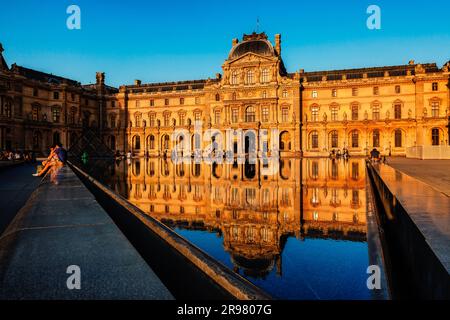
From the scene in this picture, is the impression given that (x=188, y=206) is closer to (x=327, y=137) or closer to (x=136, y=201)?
(x=136, y=201)

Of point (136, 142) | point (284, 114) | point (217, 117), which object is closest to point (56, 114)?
point (136, 142)

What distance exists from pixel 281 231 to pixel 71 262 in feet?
18.0

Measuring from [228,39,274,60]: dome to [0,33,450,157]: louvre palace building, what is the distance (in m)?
0.17

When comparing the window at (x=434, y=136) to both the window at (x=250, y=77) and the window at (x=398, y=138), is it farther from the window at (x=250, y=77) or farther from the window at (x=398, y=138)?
the window at (x=250, y=77)

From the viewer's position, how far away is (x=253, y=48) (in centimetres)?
5644

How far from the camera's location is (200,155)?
5897 cm

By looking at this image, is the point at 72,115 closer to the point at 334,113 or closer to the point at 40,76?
the point at 40,76

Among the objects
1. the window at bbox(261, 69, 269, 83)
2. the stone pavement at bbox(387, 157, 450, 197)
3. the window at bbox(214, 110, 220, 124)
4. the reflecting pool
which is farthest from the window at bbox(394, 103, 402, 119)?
the reflecting pool

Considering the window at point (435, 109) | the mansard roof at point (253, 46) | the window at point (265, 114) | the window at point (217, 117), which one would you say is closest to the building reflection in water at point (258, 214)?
the window at point (265, 114)

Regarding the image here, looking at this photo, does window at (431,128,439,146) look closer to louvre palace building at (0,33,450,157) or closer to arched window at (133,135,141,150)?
louvre palace building at (0,33,450,157)

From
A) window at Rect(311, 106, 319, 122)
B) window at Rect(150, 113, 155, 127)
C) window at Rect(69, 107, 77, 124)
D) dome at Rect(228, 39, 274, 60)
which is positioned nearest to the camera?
dome at Rect(228, 39, 274, 60)

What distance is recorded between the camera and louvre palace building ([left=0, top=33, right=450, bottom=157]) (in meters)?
51.1

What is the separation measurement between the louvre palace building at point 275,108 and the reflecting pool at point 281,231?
42.3 metres

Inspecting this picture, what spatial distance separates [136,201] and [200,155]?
47529mm
